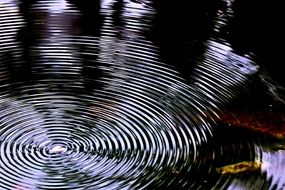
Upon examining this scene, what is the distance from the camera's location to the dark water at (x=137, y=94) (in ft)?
4.50

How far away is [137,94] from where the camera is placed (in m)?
1.70

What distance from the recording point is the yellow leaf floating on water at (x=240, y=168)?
4.51 feet

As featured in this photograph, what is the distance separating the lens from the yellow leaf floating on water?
137 centimetres

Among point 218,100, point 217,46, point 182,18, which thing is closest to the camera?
point 218,100

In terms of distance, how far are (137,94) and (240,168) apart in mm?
469

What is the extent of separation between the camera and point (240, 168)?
1.38 meters

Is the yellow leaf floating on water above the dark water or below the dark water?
above

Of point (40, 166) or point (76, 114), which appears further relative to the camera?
point (76, 114)

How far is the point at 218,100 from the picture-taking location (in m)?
1.67

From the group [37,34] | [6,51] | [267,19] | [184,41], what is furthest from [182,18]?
[6,51]

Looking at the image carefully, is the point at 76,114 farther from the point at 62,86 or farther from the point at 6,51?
the point at 6,51

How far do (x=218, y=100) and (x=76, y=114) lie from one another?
468 mm

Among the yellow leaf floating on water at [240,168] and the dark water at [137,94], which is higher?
the yellow leaf floating on water at [240,168]

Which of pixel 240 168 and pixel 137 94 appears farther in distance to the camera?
pixel 137 94
